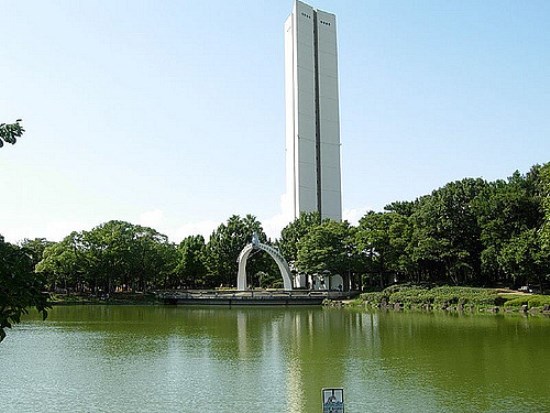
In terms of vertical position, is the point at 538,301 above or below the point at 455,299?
below

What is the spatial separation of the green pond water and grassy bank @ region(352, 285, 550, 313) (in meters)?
8.65

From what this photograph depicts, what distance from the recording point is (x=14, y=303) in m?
5.51

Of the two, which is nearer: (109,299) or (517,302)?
(517,302)

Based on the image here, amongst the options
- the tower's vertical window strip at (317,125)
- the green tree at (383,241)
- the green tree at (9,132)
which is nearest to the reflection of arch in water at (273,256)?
the green tree at (383,241)

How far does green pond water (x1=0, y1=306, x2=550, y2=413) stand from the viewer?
14.5m

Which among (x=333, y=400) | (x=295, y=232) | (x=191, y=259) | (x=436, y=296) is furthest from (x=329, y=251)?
(x=333, y=400)

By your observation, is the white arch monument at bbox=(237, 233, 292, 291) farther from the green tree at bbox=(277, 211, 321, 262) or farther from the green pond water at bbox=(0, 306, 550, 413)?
the green pond water at bbox=(0, 306, 550, 413)

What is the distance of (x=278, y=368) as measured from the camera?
19.2 meters

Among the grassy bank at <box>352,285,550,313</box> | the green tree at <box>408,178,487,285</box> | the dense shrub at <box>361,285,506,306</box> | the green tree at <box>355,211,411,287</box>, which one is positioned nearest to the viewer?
the grassy bank at <box>352,285,550,313</box>

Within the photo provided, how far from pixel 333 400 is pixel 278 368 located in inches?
370

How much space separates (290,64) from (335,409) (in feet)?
238

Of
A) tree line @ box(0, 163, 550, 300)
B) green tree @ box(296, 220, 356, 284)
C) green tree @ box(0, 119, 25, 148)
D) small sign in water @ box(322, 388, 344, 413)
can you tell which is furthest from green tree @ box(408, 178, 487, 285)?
green tree @ box(0, 119, 25, 148)

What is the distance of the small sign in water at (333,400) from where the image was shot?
10.0m

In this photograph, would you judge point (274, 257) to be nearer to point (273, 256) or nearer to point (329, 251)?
point (273, 256)
